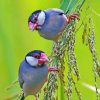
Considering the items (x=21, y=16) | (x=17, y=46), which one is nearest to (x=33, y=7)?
(x=21, y=16)

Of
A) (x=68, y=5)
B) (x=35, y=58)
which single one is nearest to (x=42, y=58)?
(x=35, y=58)

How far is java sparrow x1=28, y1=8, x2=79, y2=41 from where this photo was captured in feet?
3.27

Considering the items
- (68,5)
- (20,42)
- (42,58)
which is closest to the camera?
(68,5)

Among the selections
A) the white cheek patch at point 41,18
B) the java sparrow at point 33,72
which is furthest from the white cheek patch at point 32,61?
the white cheek patch at point 41,18

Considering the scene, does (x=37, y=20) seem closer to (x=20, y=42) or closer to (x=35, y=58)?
(x=35, y=58)

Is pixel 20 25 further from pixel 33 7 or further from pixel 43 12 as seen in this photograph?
pixel 43 12

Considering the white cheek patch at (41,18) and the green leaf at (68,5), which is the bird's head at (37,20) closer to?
the white cheek patch at (41,18)

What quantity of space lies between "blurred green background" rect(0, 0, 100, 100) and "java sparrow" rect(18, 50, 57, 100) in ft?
0.20

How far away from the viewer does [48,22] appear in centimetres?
104

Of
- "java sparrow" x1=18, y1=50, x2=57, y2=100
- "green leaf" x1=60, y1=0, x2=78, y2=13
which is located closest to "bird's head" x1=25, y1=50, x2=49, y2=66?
"java sparrow" x1=18, y1=50, x2=57, y2=100

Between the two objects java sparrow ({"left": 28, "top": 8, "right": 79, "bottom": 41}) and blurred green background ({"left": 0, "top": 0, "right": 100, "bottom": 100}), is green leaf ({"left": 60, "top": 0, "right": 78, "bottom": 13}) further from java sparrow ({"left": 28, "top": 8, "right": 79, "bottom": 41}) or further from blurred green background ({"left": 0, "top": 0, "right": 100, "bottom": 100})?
blurred green background ({"left": 0, "top": 0, "right": 100, "bottom": 100})

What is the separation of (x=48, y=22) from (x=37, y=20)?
0.12 ft

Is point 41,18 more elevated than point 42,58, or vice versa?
point 41,18

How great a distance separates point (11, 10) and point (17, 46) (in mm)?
141
